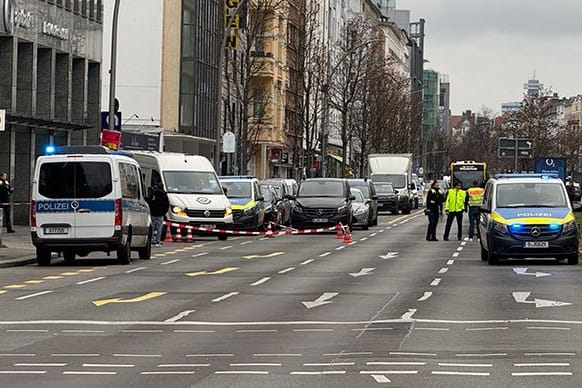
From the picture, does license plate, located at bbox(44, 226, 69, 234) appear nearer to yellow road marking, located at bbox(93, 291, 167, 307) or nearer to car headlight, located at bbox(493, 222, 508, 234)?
yellow road marking, located at bbox(93, 291, 167, 307)

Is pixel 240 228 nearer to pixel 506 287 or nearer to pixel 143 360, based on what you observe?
pixel 506 287

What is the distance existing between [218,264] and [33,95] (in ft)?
67.8

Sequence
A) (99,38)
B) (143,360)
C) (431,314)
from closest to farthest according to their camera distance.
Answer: (143,360) → (431,314) → (99,38)

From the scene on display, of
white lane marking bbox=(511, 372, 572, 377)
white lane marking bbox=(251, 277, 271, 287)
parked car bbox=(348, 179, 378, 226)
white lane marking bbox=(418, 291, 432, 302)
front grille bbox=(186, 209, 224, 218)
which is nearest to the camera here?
white lane marking bbox=(511, 372, 572, 377)

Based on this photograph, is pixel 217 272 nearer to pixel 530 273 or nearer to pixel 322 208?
pixel 530 273

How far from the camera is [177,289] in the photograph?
23078 millimetres

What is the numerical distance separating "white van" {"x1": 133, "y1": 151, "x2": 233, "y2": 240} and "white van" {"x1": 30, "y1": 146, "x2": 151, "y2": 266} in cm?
1210

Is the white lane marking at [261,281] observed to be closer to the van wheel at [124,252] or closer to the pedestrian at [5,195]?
the van wheel at [124,252]

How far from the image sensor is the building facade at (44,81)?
4731cm

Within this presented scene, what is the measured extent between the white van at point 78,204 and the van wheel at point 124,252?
3.3 inches

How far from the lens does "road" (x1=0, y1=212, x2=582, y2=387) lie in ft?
41.5

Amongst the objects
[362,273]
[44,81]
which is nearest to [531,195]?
[362,273]

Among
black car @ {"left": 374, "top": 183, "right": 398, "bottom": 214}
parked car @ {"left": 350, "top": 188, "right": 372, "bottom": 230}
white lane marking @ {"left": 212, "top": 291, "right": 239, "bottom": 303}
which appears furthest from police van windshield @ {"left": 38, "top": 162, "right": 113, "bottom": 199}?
black car @ {"left": 374, "top": 183, "right": 398, "bottom": 214}

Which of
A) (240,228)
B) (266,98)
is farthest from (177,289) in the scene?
(266,98)
